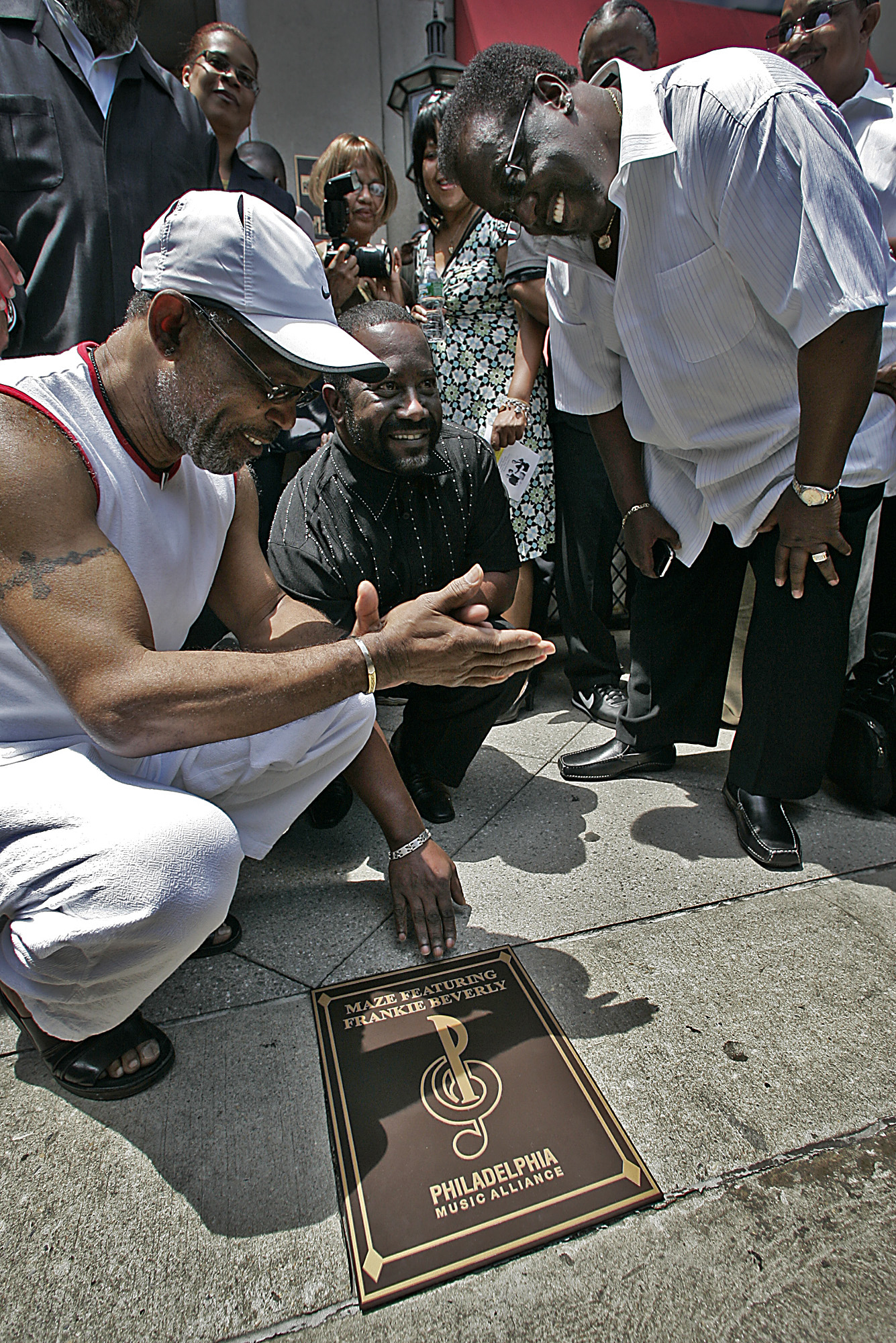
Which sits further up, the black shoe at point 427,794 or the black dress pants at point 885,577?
the black dress pants at point 885,577

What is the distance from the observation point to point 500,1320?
112 centimetres

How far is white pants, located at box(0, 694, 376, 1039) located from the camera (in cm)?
132

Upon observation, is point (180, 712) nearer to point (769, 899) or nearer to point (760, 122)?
point (769, 899)

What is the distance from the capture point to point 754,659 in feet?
7.50

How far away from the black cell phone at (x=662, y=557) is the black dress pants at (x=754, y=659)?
0.08 ft

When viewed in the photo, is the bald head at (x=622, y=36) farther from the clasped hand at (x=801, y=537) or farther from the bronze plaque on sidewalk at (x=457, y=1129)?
the bronze plaque on sidewalk at (x=457, y=1129)

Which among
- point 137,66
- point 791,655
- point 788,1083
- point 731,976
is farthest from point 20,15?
point 788,1083

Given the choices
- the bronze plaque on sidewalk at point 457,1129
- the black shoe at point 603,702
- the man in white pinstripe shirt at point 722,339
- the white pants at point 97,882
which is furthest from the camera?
the black shoe at point 603,702

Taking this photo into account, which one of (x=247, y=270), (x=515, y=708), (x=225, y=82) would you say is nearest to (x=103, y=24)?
(x=225, y=82)

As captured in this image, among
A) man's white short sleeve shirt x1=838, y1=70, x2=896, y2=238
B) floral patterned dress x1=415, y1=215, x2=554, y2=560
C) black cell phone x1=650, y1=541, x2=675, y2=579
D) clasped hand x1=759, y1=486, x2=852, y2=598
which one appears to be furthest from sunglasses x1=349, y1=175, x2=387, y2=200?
clasped hand x1=759, y1=486, x2=852, y2=598

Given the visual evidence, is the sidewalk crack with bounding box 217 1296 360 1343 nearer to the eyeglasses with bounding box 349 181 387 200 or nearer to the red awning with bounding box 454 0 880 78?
the eyeglasses with bounding box 349 181 387 200

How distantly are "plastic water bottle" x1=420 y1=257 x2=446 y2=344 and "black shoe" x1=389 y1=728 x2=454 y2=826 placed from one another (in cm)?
175

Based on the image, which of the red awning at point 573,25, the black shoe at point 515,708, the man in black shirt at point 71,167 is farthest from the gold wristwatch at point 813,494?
the red awning at point 573,25

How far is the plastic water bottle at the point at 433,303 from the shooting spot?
3.22 m
